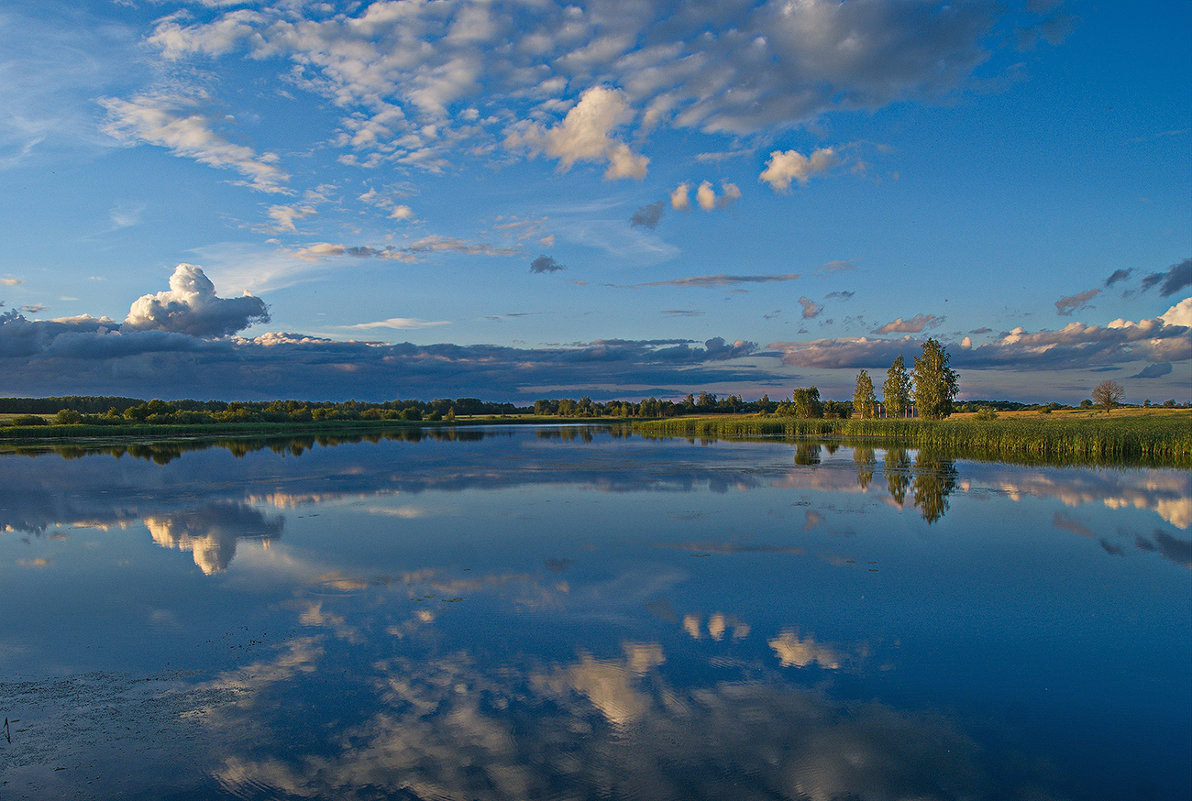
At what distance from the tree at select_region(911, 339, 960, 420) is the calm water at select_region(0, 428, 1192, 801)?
205 feet

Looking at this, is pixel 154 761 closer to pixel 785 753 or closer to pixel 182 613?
pixel 182 613

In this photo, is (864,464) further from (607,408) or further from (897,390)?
(607,408)

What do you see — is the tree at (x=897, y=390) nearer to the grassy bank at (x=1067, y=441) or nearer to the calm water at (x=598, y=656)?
the grassy bank at (x=1067, y=441)

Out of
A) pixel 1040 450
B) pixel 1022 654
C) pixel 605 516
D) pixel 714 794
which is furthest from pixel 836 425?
pixel 714 794

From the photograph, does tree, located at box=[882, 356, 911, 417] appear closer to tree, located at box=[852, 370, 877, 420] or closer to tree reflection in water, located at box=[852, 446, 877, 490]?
tree, located at box=[852, 370, 877, 420]

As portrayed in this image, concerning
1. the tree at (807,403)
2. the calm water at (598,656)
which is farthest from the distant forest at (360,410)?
the calm water at (598,656)

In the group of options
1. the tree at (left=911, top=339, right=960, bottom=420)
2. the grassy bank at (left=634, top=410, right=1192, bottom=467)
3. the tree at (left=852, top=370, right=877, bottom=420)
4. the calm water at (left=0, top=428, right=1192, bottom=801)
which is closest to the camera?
the calm water at (left=0, top=428, right=1192, bottom=801)

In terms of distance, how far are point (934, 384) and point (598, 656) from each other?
254ft

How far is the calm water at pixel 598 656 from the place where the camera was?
507 centimetres

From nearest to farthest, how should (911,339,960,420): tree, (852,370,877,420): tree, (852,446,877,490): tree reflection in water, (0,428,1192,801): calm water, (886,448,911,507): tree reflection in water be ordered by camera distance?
(0,428,1192,801): calm water, (886,448,911,507): tree reflection in water, (852,446,877,490): tree reflection in water, (911,339,960,420): tree, (852,370,877,420): tree

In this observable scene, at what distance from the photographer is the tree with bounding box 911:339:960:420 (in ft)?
242

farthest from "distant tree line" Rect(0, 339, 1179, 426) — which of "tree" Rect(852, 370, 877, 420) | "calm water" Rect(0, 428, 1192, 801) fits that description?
"calm water" Rect(0, 428, 1192, 801)

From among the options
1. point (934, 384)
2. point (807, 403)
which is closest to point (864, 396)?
point (807, 403)

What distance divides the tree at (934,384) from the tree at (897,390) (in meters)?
13.4
